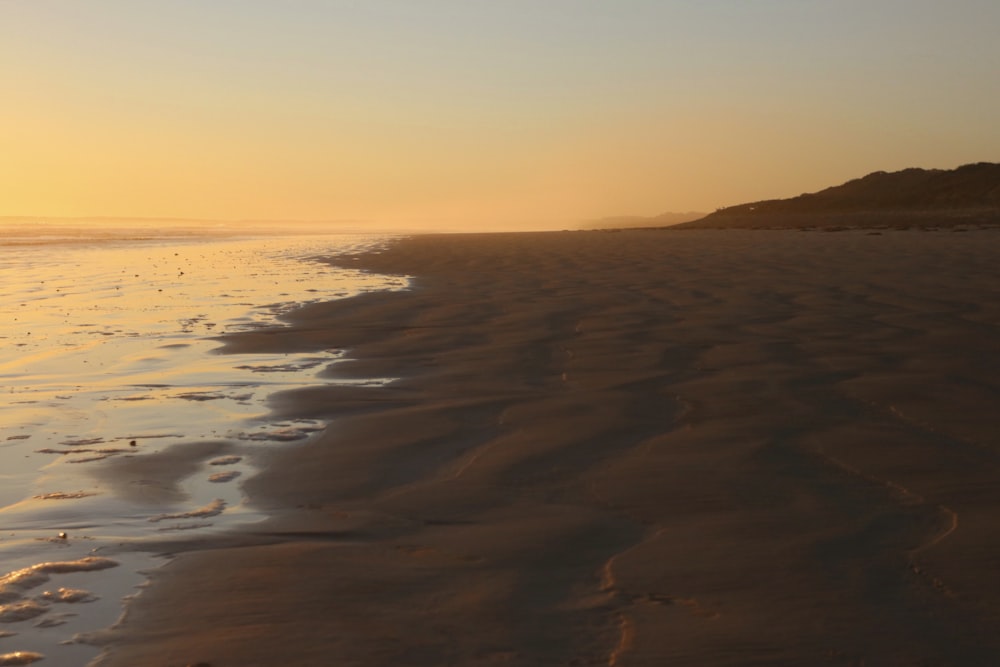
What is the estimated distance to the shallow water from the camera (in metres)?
2.79

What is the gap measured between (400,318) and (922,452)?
19.5ft

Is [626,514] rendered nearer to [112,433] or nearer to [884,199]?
[112,433]

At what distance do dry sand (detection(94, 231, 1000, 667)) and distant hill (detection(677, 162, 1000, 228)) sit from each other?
152 ft

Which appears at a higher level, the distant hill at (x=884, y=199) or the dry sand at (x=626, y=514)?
the distant hill at (x=884, y=199)

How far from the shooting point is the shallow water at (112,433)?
9.14ft

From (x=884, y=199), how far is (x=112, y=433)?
67395 mm

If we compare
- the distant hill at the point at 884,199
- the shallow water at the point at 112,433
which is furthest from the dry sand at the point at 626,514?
the distant hill at the point at 884,199

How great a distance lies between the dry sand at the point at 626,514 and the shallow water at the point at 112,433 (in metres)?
0.18

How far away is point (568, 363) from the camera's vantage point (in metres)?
6.46

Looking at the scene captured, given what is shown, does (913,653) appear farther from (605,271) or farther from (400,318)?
(605,271)

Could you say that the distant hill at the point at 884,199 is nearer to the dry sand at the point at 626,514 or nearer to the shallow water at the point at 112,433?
the shallow water at the point at 112,433

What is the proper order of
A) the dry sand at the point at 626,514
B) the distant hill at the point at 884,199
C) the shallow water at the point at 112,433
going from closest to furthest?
the dry sand at the point at 626,514, the shallow water at the point at 112,433, the distant hill at the point at 884,199

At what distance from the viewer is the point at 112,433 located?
4.74 metres

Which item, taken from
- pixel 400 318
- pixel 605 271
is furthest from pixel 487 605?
pixel 605 271
